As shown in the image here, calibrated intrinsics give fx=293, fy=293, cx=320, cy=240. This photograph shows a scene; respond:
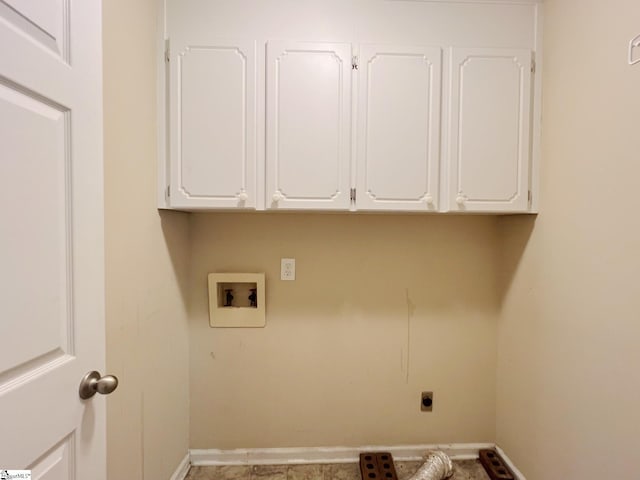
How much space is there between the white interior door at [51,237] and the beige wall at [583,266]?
1.66 meters

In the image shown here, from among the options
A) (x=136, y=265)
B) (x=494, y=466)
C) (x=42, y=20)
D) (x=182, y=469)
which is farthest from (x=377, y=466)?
(x=42, y=20)

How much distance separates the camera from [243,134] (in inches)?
52.7

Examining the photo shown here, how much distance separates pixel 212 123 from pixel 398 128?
0.86m

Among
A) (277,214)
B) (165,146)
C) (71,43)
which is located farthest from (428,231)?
(71,43)

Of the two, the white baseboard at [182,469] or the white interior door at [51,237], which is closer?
the white interior door at [51,237]

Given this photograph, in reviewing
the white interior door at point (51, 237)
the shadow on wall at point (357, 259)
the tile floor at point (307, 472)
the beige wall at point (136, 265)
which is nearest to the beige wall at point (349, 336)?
the shadow on wall at point (357, 259)

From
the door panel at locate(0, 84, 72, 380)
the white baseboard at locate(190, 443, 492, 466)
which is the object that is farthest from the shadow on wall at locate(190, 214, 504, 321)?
the door panel at locate(0, 84, 72, 380)

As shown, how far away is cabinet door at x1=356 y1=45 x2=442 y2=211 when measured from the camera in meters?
1.35

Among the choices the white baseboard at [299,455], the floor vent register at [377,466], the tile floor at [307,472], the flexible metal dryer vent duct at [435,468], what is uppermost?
the flexible metal dryer vent duct at [435,468]

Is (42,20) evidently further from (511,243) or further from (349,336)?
(511,243)

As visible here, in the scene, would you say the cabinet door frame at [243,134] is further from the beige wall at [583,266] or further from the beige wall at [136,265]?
the beige wall at [583,266]

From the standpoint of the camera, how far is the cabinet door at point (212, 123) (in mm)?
1316

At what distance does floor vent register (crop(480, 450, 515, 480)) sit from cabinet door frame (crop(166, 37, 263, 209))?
1.89 metres

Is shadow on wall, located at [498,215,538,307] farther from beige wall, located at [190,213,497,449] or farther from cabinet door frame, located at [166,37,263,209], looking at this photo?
cabinet door frame, located at [166,37,263,209]
